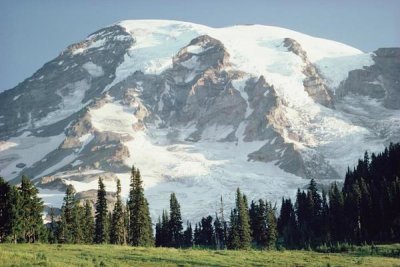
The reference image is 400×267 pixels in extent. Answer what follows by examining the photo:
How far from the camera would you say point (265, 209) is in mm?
139000

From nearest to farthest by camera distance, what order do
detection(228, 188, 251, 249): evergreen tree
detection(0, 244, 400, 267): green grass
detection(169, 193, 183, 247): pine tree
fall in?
1. detection(0, 244, 400, 267): green grass
2. detection(228, 188, 251, 249): evergreen tree
3. detection(169, 193, 183, 247): pine tree

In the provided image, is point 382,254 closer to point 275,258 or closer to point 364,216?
point 275,258

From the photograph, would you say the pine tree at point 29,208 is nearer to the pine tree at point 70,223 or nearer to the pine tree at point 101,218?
the pine tree at point 70,223

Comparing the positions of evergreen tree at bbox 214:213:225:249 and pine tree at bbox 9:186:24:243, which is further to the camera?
evergreen tree at bbox 214:213:225:249

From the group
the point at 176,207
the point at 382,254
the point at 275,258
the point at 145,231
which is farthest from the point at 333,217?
the point at 275,258

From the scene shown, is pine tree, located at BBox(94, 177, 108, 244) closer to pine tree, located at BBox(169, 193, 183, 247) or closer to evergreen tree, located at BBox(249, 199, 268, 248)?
pine tree, located at BBox(169, 193, 183, 247)

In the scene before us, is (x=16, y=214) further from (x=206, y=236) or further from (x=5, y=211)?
(x=206, y=236)

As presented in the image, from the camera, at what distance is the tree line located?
310 feet

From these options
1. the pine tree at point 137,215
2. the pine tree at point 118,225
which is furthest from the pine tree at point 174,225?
the pine tree at point 137,215

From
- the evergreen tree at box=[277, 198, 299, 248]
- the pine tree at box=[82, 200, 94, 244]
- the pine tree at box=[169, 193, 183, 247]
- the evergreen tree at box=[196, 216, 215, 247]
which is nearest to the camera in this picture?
the pine tree at box=[82, 200, 94, 244]

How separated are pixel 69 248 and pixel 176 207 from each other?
77062mm

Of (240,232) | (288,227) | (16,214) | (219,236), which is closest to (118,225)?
(240,232)

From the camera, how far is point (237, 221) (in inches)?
5123

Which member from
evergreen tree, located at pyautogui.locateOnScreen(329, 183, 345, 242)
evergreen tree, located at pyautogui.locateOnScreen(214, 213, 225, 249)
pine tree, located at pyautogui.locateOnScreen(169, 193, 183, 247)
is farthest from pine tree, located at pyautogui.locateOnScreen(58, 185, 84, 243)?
evergreen tree, located at pyautogui.locateOnScreen(329, 183, 345, 242)
